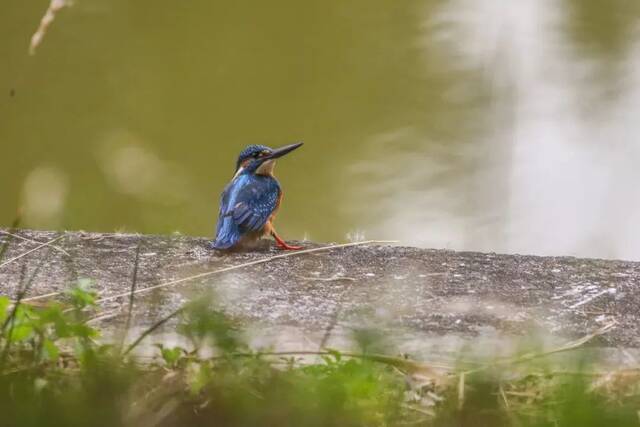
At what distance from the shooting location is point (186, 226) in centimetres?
265

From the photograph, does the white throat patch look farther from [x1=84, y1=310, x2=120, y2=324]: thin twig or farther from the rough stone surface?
[x1=84, y1=310, x2=120, y2=324]: thin twig

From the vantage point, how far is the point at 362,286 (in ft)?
9.58

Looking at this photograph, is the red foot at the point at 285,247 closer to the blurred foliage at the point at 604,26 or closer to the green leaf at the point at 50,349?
the green leaf at the point at 50,349

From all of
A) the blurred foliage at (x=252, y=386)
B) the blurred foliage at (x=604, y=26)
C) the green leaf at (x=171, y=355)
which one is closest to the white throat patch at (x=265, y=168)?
the blurred foliage at (x=252, y=386)

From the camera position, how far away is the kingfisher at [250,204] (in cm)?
347

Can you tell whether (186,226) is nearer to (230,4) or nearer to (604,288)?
(604,288)

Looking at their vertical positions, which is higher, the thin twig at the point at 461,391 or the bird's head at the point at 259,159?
the bird's head at the point at 259,159

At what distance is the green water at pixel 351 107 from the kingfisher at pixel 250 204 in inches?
34.4

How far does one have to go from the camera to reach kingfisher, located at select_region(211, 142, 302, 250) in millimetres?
3471

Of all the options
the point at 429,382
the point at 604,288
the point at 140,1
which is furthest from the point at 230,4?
the point at 429,382

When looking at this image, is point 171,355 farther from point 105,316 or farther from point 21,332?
point 105,316

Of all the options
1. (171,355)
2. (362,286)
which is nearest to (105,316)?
(171,355)

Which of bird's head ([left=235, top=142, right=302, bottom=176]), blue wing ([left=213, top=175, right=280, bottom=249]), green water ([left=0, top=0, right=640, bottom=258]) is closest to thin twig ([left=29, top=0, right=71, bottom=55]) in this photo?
blue wing ([left=213, top=175, right=280, bottom=249])

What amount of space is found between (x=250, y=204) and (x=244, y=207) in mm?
25
